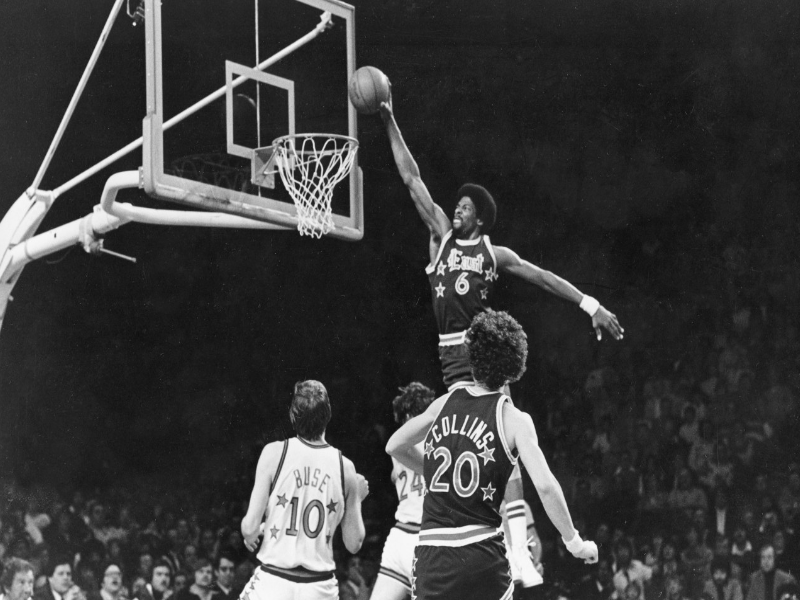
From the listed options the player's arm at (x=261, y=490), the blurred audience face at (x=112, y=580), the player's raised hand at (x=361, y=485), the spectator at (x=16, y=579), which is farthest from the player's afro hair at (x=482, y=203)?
the spectator at (x=16, y=579)

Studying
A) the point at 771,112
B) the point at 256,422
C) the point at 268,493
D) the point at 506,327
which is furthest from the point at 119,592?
the point at 771,112

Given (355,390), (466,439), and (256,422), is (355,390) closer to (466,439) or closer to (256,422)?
(256,422)

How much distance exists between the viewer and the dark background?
977 cm

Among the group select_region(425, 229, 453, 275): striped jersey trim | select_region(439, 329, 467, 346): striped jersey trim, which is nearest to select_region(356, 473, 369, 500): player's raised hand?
select_region(439, 329, 467, 346): striped jersey trim

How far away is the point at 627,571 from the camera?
32.4ft

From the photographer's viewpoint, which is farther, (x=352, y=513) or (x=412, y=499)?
(x=412, y=499)

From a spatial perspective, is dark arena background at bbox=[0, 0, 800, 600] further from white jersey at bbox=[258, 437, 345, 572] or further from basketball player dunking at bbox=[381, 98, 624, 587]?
Result: white jersey at bbox=[258, 437, 345, 572]

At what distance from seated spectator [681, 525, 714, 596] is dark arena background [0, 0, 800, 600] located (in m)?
0.02

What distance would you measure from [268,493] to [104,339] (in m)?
4.93

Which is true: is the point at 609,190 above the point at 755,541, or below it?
above

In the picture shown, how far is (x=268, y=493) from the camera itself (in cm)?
536

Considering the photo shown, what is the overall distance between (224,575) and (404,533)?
3363 mm

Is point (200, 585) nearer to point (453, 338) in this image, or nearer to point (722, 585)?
point (453, 338)

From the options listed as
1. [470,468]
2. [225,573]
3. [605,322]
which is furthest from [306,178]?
[225,573]
